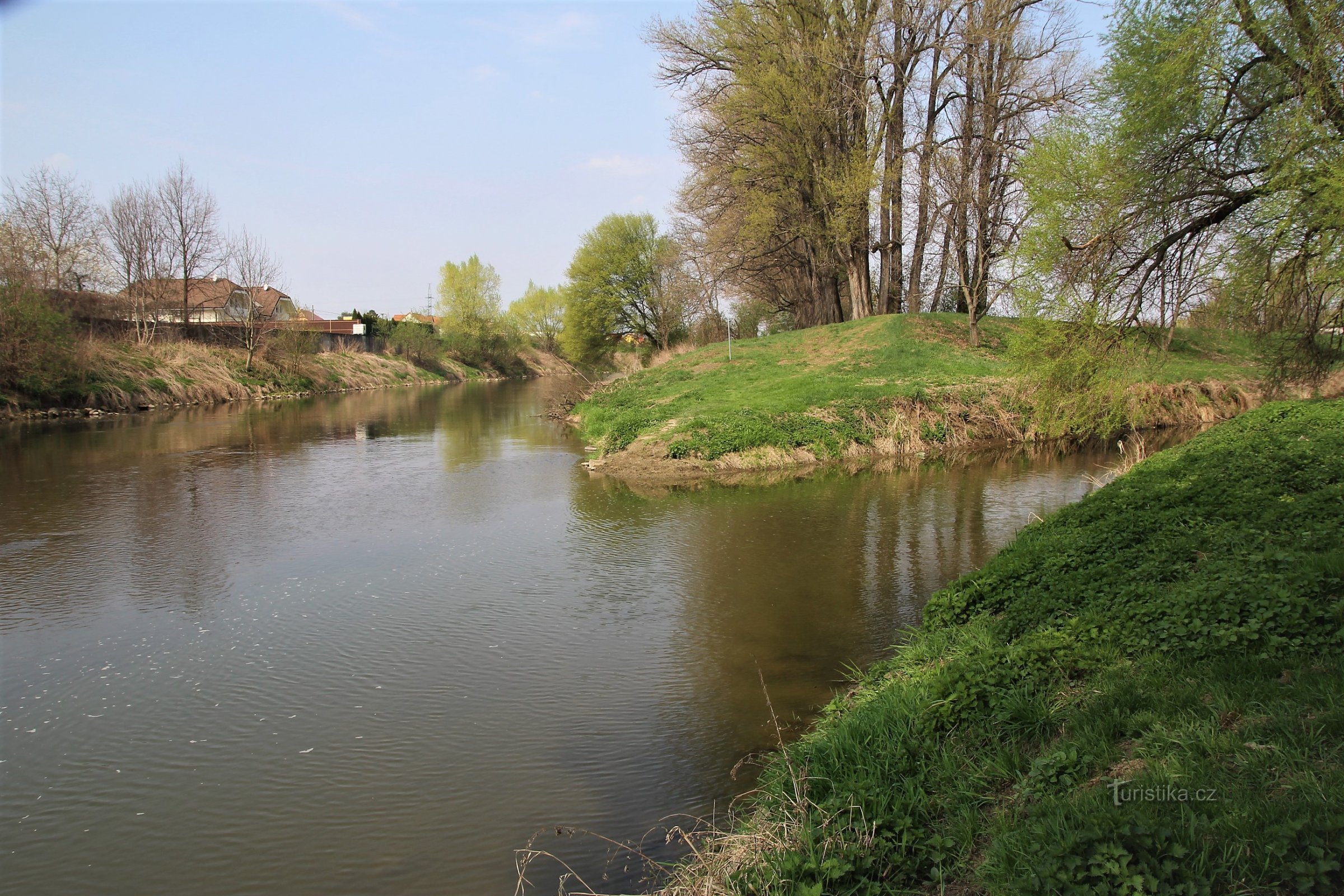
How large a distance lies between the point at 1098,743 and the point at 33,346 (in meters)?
32.3

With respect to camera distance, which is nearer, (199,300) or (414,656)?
(414,656)

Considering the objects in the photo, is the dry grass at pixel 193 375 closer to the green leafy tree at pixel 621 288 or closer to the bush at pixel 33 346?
the bush at pixel 33 346

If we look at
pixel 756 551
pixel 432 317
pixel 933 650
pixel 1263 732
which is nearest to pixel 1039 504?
pixel 756 551

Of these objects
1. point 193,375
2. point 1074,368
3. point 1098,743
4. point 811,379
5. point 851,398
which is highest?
point 193,375

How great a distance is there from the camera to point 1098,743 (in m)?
3.95

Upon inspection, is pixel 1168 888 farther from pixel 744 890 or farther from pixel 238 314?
pixel 238 314

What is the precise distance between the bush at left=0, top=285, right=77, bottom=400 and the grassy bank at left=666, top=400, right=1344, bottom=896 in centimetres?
3009

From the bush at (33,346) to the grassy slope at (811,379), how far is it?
17.7 metres

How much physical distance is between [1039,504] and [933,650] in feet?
25.7

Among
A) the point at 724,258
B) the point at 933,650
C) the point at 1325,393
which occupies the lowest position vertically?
the point at 933,650

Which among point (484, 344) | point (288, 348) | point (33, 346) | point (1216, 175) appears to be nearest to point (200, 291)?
point (288, 348)

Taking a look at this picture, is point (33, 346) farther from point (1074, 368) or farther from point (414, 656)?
point (1074, 368)

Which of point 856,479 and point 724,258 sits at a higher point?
point 724,258

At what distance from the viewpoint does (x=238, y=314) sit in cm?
4781
